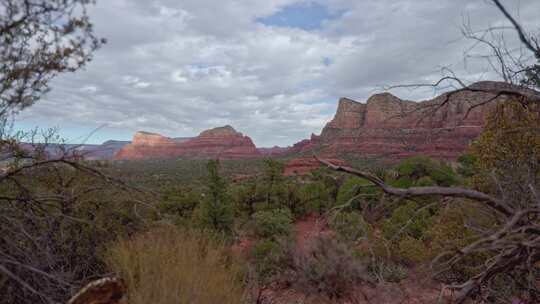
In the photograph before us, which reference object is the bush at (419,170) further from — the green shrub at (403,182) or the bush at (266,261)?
the bush at (266,261)

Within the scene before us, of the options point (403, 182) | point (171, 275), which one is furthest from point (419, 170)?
point (171, 275)

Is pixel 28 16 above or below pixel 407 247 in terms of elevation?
above

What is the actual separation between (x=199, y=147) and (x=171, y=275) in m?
129

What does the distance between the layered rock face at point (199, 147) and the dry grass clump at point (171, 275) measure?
110m

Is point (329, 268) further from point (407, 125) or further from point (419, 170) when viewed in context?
point (419, 170)

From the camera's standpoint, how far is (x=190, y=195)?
1511 centimetres

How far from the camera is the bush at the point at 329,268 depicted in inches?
176

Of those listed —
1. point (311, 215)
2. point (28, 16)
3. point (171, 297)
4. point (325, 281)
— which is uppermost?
point (28, 16)

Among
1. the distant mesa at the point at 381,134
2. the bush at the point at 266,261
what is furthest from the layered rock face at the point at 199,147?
the bush at the point at 266,261

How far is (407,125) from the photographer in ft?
14.1

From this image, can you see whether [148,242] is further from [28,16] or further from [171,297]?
[28,16]

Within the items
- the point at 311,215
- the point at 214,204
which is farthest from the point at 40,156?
the point at 311,215

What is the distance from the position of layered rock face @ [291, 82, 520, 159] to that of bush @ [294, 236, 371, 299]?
4.02 feet

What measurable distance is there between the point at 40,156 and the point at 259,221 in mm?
8700
